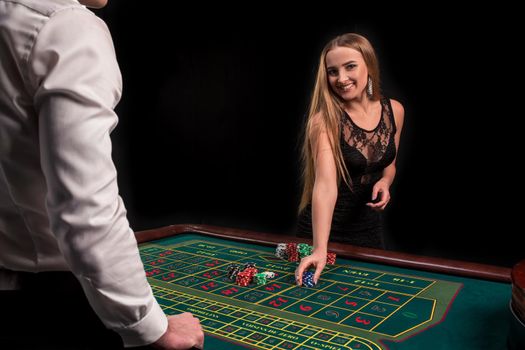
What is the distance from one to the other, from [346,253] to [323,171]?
40 centimetres

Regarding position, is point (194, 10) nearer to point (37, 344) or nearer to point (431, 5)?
point (431, 5)

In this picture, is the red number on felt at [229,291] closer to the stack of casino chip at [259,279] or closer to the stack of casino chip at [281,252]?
the stack of casino chip at [259,279]

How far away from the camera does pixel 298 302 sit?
1612 millimetres

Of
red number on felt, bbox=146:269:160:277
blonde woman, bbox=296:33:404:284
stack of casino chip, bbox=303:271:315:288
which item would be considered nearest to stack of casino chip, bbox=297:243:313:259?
blonde woman, bbox=296:33:404:284

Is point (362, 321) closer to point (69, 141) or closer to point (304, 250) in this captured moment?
point (304, 250)

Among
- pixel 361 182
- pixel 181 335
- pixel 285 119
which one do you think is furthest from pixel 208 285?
pixel 285 119

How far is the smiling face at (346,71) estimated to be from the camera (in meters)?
2.51

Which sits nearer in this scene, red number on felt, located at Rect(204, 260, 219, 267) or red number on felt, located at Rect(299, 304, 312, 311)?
red number on felt, located at Rect(299, 304, 312, 311)

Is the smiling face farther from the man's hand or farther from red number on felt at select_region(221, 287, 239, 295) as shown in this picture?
the man's hand

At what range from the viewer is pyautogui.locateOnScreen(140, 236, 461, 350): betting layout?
4.45ft

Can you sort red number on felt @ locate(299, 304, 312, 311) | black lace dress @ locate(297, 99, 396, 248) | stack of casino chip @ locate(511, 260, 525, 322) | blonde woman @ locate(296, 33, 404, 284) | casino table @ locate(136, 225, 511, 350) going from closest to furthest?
1. stack of casino chip @ locate(511, 260, 525, 322)
2. casino table @ locate(136, 225, 511, 350)
3. red number on felt @ locate(299, 304, 312, 311)
4. blonde woman @ locate(296, 33, 404, 284)
5. black lace dress @ locate(297, 99, 396, 248)

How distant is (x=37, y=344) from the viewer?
35.6 inches

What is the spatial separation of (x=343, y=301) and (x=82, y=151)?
103cm

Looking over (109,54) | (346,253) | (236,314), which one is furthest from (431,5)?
(109,54)
